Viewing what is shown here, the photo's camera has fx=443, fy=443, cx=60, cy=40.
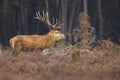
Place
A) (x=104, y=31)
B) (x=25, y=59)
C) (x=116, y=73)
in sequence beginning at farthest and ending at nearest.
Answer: (x=104, y=31), (x=25, y=59), (x=116, y=73)

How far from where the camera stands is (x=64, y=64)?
14.2 metres

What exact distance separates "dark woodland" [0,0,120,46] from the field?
528cm

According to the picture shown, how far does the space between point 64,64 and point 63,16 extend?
30.8 feet

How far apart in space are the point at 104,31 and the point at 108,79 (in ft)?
42.5

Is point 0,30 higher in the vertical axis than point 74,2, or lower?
lower

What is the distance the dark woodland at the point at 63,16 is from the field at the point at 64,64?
208 inches

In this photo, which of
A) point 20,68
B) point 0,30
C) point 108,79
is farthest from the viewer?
point 0,30

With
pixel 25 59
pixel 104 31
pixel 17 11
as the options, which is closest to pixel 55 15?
pixel 17 11

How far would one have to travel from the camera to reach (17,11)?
2739 cm

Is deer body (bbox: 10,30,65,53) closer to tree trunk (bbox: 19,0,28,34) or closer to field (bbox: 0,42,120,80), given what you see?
field (bbox: 0,42,120,80)

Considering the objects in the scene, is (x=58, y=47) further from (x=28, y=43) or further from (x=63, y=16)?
(x=63, y=16)

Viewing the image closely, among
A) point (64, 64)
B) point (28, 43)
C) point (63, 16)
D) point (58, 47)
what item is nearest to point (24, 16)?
point (63, 16)

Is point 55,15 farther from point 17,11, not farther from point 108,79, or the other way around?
point 108,79

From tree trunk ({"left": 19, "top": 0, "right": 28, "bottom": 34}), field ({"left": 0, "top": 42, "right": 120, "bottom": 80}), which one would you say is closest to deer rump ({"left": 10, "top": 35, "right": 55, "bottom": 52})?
field ({"left": 0, "top": 42, "right": 120, "bottom": 80})
